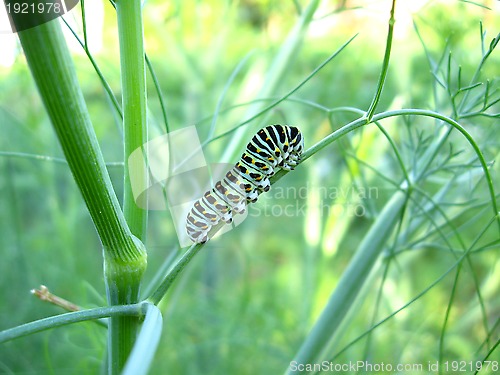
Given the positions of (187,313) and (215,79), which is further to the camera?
(215,79)

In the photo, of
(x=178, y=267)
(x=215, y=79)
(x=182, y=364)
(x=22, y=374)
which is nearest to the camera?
(x=178, y=267)

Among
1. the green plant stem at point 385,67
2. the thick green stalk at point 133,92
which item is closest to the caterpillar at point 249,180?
the thick green stalk at point 133,92

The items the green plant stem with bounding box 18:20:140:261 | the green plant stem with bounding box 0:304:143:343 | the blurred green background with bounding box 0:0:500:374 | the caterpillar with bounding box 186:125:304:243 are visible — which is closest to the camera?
the green plant stem with bounding box 18:20:140:261

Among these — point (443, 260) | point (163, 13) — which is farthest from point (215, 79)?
point (443, 260)

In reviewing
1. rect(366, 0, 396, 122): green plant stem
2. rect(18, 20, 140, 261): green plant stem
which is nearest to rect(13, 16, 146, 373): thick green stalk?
rect(18, 20, 140, 261): green plant stem

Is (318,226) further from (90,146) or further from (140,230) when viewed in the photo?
(90,146)

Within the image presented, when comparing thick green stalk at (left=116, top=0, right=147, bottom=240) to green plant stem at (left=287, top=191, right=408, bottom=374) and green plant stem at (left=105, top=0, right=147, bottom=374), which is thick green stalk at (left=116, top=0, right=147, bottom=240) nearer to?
green plant stem at (left=105, top=0, right=147, bottom=374)

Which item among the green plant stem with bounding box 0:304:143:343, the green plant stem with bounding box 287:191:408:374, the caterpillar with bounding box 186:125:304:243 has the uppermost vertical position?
the caterpillar with bounding box 186:125:304:243
